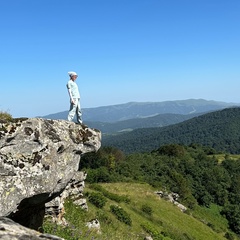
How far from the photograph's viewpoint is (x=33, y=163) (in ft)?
32.4

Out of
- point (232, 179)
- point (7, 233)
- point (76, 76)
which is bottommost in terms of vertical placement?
point (232, 179)

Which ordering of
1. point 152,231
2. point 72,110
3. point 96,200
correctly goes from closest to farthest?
point 72,110 < point 152,231 < point 96,200

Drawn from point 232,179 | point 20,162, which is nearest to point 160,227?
point 20,162

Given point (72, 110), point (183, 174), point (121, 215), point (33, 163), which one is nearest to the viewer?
point (33, 163)

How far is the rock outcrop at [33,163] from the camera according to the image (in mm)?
9297

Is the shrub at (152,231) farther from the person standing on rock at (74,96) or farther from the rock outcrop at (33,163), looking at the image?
the rock outcrop at (33,163)

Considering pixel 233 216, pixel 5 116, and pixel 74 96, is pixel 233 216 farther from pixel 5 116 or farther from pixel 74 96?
pixel 5 116

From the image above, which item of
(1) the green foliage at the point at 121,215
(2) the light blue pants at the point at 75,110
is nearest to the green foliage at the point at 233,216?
(1) the green foliage at the point at 121,215

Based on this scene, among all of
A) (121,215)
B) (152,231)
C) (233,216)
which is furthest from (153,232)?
(233,216)

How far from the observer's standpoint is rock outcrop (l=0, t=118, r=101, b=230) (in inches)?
366

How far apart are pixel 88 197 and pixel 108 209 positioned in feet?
7.15

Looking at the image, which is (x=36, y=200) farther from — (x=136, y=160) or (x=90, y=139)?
(x=136, y=160)

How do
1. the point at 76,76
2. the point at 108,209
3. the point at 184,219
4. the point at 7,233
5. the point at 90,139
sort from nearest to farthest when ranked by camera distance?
1. the point at 7,233
2. the point at 90,139
3. the point at 76,76
4. the point at 108,209
5. the point at 184,219

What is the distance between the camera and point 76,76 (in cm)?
1401
